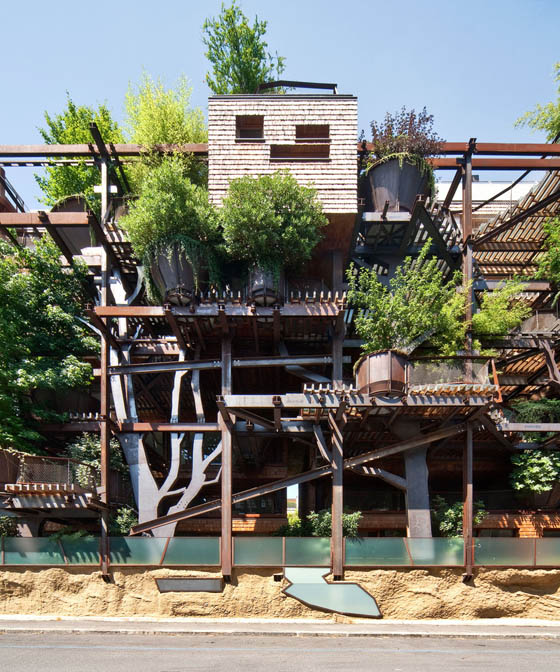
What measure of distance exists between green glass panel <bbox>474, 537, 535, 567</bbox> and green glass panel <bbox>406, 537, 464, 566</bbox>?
22.5 inches

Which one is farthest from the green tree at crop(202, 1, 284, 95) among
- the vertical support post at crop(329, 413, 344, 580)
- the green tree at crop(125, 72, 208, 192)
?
the vertical support post at crop(329, 413, 344, 580)

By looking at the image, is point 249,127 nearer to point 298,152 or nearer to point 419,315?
point 298,152

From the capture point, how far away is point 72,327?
23359 mm

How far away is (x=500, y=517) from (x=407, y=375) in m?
6.92

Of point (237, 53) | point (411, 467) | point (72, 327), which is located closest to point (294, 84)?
point (237, 53)

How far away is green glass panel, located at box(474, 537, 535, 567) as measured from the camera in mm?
18891

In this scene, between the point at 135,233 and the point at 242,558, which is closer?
the point at 242,558

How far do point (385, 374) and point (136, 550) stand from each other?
8.97 meters

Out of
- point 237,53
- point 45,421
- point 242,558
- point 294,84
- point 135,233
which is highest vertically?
point 237,53

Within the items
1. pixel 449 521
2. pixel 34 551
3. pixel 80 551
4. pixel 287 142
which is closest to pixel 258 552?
pixel 80 551

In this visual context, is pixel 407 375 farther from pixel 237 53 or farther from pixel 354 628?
pixel 237 53

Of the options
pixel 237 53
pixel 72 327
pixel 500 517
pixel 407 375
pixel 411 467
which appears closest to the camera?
pixel 407 375

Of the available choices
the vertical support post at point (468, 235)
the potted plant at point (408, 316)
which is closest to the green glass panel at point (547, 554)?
the potted plant at point (408, 316)

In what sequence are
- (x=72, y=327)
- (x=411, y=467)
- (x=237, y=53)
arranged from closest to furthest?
(x=411, y=467), (x=72, y=327), (x=237, y=53)
